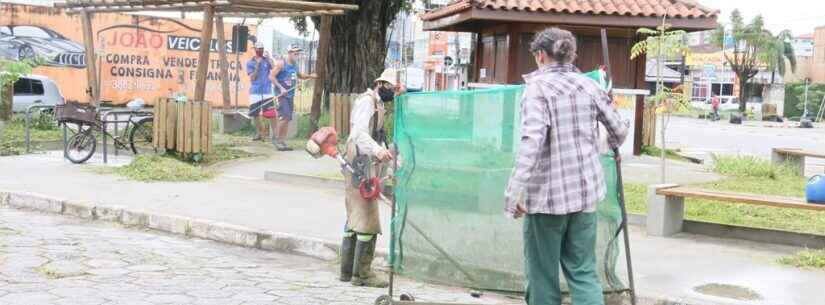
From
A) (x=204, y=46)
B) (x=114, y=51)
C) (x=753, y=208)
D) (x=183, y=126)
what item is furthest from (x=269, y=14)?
(x=114, y=51)

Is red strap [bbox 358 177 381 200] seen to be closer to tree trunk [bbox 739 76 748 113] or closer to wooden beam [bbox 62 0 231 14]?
wooden beam [bbox 62 0 231 14]

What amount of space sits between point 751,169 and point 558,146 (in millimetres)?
10153

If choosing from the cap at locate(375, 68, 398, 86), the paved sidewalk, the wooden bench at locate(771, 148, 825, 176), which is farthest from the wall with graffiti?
the cap at locate(375, 68, 398, 86)

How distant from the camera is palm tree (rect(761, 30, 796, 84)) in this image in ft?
242

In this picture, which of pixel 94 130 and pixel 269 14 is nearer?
pixel 94 130

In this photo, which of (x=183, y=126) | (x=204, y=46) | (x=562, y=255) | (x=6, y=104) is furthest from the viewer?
(x=6, y=104)

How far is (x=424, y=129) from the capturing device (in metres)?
6.71

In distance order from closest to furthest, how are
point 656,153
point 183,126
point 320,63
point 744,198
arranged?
point 744,198 → point 183,126 → point 656,153 → point 320,63

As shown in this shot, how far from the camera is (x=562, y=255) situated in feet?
17.8

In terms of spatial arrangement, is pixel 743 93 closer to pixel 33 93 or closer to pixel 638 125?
pixel 33 93

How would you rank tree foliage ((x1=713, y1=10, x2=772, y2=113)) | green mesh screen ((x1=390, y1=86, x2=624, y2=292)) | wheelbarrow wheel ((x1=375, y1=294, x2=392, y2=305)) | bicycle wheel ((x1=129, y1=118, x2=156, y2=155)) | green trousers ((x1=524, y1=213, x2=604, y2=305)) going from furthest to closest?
tree foliage ((x1=713, y1=10, x2=772, y2=113))
bicycle wheel ((x1=129, y1=118, x2=156, y2=155))
green mesh screen ((x1=390, y1=86, x2=624, y2=292))
wheelbarrow wheel ((x1=375, y1=294, x2=392, y2=305))
green trousers ((x1=524, y1=213, x2=604, y2=305))

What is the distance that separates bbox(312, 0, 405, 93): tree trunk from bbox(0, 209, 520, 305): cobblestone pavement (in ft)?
37.7

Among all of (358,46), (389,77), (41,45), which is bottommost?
(389,77)

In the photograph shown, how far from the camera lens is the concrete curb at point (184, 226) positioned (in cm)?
863
